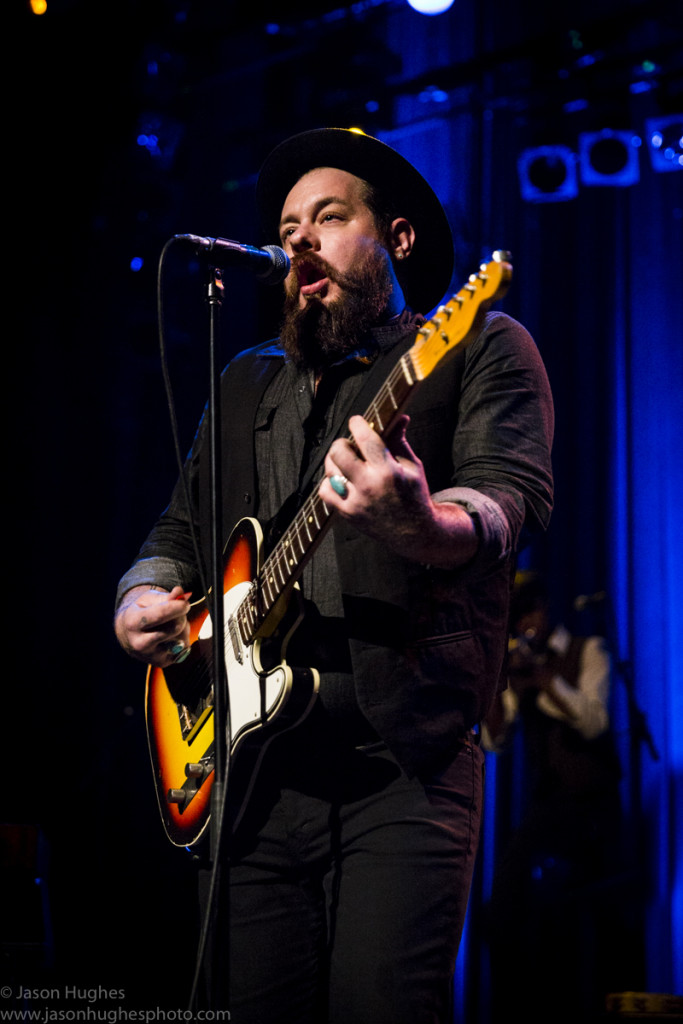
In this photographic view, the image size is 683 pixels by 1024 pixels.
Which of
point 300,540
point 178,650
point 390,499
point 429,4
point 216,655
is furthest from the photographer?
point 429,4

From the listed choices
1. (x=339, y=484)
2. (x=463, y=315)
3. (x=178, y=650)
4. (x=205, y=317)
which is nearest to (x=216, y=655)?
(x=339, y=484)

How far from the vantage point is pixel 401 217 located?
296 centimetres

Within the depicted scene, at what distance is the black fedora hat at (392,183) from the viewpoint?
114 inches

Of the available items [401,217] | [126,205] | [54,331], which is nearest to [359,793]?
[401,217]

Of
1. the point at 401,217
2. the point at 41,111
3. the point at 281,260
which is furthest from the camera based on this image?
the point at 41,111

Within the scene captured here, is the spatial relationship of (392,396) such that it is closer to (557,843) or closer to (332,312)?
(332,312)

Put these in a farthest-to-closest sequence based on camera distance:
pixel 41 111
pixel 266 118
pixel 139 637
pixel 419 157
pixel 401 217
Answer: pixel 419 157 → pixel 266 118 → pixel 41 111 → pixel 401 217 → pixel 139 637

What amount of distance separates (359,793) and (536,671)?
4.66 metres

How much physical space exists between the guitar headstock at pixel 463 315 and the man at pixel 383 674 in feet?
0.46

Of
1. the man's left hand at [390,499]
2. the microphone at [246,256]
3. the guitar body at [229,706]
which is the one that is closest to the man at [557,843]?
the guitar body at [229,706]

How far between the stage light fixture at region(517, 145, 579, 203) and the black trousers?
491 cm

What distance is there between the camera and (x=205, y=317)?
19.8 feet

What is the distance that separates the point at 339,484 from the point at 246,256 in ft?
2.44

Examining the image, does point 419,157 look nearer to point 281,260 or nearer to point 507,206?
point 507,206
